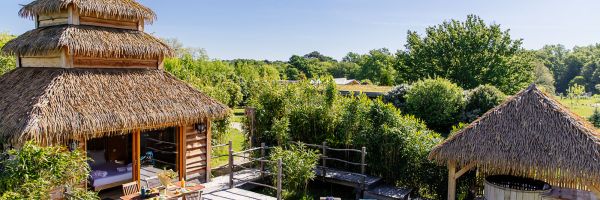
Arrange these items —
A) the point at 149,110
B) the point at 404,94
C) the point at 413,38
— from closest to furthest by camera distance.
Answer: the point at 149,110 → the point at 404,94 → the point at 413,38

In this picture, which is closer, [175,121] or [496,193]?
[496,193]

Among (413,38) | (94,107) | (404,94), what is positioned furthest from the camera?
(413,38)

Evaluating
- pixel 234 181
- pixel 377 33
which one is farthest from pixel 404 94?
pixel 234 181

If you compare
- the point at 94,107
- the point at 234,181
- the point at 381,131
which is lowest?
the point at 234,181

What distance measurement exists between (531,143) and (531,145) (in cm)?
5

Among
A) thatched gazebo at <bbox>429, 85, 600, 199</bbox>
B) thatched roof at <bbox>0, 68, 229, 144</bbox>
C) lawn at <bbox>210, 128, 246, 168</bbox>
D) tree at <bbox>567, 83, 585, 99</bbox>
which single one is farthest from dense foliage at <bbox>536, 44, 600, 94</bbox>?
thatched roof at <bbox>0, 68, 229, 144</bbox>

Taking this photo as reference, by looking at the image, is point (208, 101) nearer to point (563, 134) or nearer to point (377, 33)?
point (563, 134)

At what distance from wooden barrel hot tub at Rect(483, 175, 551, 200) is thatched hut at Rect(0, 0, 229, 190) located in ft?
24.5

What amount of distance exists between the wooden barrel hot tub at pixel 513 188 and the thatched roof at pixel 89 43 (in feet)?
30.9

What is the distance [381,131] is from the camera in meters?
13.4

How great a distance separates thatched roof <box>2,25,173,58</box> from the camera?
1048cm

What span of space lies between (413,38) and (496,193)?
27.3m

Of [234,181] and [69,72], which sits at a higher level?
[69,72]

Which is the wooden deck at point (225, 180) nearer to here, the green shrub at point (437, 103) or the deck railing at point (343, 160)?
the deck railing at point (343, 160)
